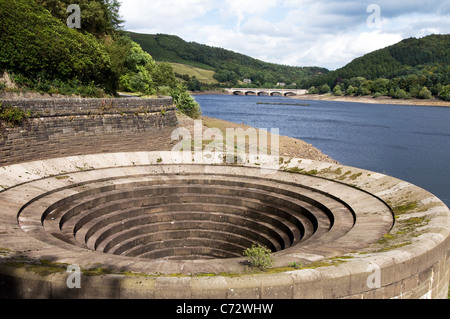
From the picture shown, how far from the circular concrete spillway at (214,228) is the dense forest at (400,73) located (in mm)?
104727

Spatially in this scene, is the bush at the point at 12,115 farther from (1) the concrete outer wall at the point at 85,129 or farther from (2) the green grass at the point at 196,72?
(2) the green grass at the point at 196,72

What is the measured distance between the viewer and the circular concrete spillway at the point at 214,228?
790cm

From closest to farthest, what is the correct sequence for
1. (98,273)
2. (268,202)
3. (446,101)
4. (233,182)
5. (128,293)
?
(128,293), (98,273), (268,202), (233,182), (446,101)

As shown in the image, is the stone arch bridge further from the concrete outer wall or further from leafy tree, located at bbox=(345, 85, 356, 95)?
the concrete outer wall

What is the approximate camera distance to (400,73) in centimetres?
12975

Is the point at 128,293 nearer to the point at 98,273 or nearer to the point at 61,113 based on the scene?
the point at 98,273

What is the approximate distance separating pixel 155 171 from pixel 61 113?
275 inches

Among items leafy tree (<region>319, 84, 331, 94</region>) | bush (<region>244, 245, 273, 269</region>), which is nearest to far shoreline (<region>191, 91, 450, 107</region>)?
leafy tree (<region>319, 84, 331, 94</region>)

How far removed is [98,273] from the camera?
810cm

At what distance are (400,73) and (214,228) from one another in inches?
5107

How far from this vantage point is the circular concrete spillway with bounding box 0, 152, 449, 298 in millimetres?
7902

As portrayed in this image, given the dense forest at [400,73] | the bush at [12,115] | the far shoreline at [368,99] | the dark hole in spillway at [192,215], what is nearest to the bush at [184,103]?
the bush at [12,115]

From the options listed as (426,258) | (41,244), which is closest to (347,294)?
(426,258)

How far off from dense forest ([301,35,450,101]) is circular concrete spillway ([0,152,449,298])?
104727mm
